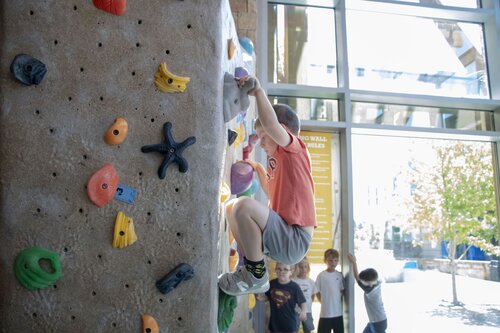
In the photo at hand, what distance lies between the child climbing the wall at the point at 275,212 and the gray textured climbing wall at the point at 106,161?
16 cm

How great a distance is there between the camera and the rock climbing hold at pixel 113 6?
6.05 feet

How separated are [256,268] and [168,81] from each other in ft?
2.96

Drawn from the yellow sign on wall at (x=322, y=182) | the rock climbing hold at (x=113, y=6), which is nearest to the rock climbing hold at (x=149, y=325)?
the rock climbing hold at (x=113, y=6)

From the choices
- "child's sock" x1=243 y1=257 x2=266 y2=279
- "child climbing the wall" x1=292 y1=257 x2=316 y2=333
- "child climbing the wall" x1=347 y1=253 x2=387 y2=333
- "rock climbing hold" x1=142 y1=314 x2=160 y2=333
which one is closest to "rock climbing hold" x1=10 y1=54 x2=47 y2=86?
"rock climbing hold" x1=142 y1=314 x2=160 y2=333

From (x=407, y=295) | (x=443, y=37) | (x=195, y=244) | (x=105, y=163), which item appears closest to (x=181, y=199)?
(x=195, y=244)

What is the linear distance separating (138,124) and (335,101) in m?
3.65

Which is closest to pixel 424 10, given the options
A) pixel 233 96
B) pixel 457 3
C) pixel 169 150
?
pixel 457 3

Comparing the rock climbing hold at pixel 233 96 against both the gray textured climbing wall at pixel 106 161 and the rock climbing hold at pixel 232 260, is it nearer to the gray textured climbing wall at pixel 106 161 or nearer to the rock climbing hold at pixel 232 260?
the gray textured climbing wall at pixel 106 161

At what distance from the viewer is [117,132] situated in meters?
1.77

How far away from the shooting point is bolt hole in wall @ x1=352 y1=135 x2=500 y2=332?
5.27 metres

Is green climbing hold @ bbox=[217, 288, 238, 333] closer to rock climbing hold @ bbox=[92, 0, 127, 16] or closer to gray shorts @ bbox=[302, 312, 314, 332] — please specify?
rock climbing hold @ bbox=[92, 0, 127, 16]

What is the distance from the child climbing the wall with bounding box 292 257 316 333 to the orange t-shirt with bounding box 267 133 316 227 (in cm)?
235

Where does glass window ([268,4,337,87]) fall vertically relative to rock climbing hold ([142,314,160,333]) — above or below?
above

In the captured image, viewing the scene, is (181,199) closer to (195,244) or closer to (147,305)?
(195,244)
